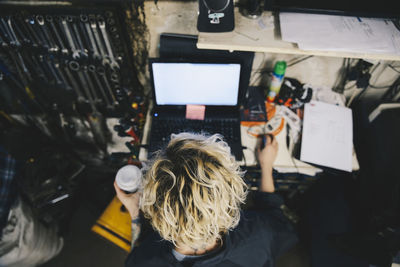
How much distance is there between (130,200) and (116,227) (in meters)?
0.36

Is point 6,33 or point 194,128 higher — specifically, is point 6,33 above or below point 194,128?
above

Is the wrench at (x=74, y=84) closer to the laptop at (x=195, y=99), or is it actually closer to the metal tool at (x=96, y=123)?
the metal tool at (x=96, y=123)

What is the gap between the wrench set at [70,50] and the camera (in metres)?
1.12

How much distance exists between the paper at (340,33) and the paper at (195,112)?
1.96 ft

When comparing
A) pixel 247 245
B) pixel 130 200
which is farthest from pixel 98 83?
pixel 247 245

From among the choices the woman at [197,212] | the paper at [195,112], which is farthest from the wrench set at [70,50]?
the woman at [197,212]

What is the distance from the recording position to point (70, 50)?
1251mm

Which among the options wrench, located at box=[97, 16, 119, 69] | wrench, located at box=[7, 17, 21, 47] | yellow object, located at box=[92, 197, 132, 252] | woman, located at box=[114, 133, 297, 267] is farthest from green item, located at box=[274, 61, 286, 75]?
wrench, located at box=[7, 17, 21, 47]

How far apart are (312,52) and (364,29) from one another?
25 centimetres

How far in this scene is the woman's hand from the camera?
1.13 m

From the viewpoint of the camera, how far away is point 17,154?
4.54ft

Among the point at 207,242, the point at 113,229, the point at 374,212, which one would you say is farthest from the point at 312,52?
the point at 113,229

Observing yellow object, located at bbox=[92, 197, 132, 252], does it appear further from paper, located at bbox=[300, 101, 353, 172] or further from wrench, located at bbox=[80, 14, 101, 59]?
paper, located at bbox=[300, 101, 353, 172]

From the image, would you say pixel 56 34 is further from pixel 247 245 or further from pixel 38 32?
pixel 247 245
